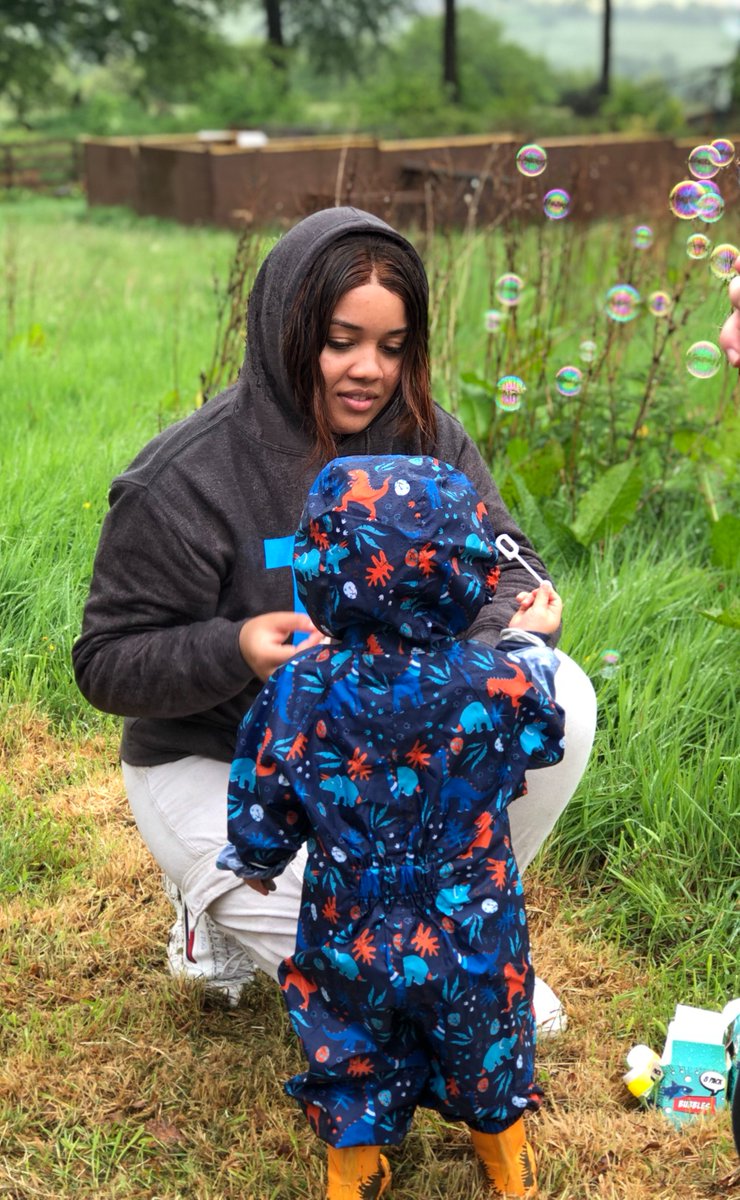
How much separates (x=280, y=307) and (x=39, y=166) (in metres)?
22.8

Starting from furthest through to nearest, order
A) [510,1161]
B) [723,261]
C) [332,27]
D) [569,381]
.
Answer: [332,27] < [569,381] < [723,261] < [510,1161]

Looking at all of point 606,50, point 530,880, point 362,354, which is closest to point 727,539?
point 530,880

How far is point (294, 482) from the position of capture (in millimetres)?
2322

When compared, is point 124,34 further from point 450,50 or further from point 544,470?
point 544,470

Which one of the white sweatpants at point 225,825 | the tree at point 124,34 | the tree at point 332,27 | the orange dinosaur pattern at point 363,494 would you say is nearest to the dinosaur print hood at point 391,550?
the orange dinosaur pattern at point 363,494

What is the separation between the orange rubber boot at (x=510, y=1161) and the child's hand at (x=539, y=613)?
30.8 inches

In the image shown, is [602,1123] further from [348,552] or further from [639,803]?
[348,552]

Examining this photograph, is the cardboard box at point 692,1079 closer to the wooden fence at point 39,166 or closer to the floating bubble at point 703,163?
the floating bubble at point 703,163

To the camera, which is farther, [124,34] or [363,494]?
[124,34]

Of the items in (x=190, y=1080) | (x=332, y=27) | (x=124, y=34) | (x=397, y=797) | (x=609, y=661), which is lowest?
(x=190, y=1080)

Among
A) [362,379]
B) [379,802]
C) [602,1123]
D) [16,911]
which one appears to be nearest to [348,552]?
[379,802]

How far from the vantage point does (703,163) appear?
3387 millimetres

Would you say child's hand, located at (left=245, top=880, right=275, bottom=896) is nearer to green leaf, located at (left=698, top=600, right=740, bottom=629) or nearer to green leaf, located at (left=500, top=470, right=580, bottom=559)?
green leaf, located at (left=698, top=600, right=740, bottom=629)

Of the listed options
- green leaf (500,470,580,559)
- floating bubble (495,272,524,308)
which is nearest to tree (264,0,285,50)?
floating bubble (495,272,524,308)
